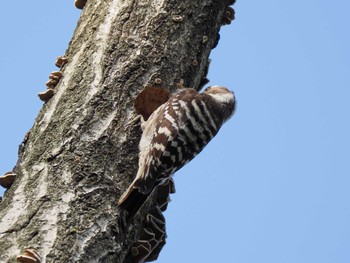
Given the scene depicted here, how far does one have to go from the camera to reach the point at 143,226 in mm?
6531

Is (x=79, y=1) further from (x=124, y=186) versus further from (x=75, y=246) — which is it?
(x=75, y=246)

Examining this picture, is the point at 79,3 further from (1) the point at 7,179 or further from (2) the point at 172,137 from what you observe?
(1) the point at 7,179

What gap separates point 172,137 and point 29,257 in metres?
1.79

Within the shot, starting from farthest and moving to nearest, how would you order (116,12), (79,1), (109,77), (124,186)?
(79,1)
(116,12)
(109,77)
(124,186)

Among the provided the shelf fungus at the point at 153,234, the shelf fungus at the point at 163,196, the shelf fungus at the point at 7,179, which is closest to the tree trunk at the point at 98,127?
the shelf fungus at the point at 7,179

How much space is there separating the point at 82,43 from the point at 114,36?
32cm

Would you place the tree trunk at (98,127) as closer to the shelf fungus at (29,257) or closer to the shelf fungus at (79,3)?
the shelf fungus at (29,257)

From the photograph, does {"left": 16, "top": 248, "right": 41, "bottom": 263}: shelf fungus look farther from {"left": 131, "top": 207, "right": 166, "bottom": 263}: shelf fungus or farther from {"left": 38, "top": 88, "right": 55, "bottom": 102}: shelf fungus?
{"left": 38, "top": 88, "right": 55, "bottom": 102}: shelf fungus

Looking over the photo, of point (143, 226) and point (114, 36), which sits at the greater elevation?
point (114, 36)

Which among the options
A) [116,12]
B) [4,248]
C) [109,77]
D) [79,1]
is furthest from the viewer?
[79,1]

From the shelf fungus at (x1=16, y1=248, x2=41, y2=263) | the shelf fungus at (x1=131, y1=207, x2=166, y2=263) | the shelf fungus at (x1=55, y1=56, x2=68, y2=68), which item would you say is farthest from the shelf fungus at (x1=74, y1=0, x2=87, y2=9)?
the shelf fungus at (x1=16, y1=248, x2=41, y2=263)

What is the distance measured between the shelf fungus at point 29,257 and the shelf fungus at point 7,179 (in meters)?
0.82

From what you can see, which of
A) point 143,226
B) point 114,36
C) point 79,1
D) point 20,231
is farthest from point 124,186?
point 79,1

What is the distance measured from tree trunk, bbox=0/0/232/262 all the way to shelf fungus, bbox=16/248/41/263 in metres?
0.06
